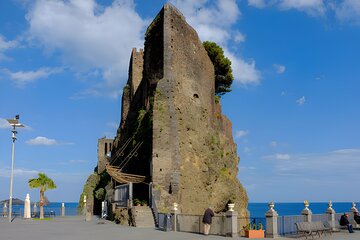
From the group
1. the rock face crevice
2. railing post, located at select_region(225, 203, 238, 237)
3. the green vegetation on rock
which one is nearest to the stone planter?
railing post, located at select_region(225, 203, 238, 237)

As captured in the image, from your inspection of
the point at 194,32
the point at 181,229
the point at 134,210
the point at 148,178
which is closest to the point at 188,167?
the point at 148,178

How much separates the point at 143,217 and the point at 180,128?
30.1 ft

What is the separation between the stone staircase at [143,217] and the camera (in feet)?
89.3

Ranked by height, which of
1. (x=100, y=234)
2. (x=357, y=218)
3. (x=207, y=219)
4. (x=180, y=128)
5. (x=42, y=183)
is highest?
(x=180, y=128)

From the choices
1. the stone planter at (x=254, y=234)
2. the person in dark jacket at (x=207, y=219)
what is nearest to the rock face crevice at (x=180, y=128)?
the person in dark jacket at (x=207, y=219)

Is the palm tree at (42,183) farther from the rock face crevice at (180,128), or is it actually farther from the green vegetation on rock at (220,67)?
the green vegetation on rock at (220,67)

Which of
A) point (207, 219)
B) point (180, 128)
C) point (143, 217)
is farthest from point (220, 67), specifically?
point (207, 219)

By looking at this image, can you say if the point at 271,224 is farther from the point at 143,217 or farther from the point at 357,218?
the point at 143,217

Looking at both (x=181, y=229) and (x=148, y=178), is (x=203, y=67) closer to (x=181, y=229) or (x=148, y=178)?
(x=148, y=178)

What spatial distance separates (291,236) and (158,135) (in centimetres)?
1480

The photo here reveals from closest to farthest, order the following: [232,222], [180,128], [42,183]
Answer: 1. [232,222]
2. [180,128]
3. [42,183]

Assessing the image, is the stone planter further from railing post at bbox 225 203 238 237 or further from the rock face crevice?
the rock face crevice

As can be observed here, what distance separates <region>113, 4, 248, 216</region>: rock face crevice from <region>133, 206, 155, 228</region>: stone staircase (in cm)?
181

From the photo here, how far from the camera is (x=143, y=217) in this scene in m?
27.7
